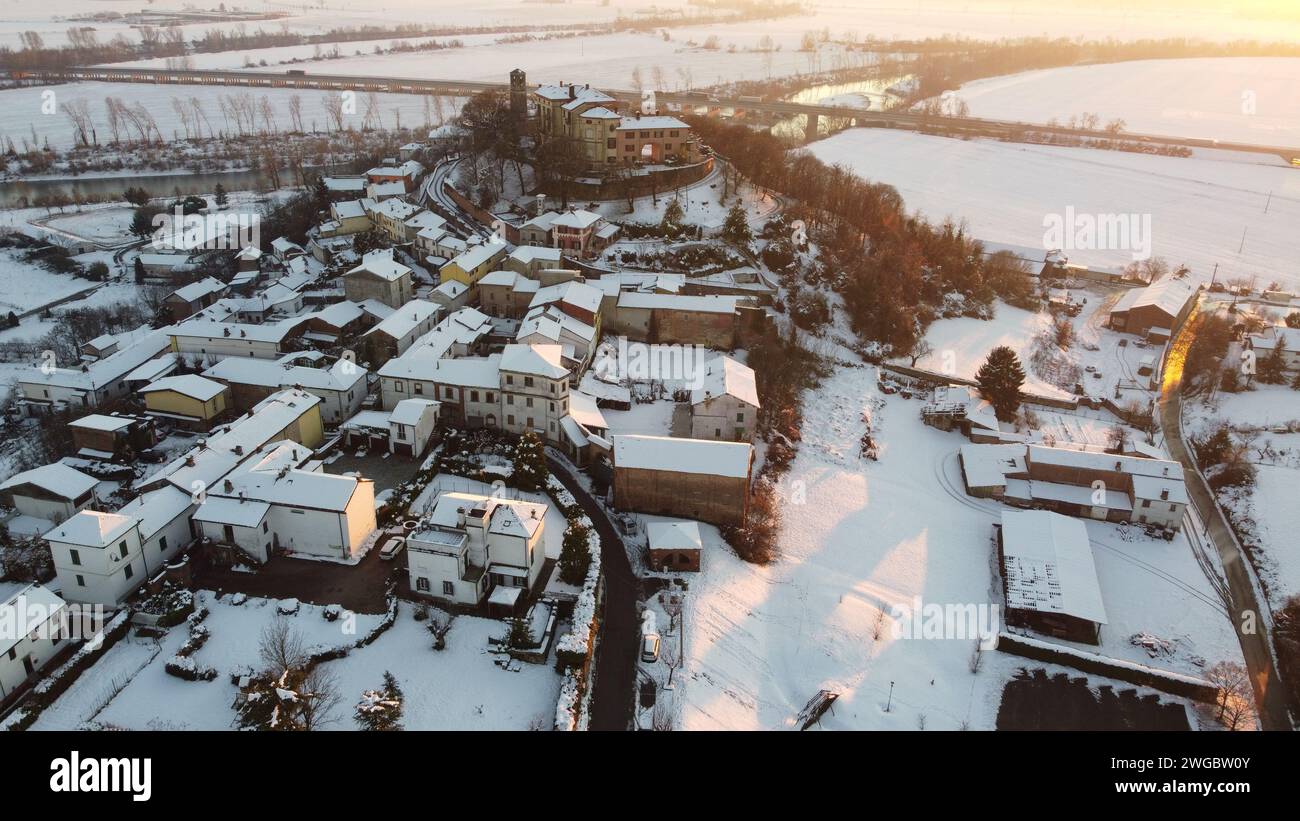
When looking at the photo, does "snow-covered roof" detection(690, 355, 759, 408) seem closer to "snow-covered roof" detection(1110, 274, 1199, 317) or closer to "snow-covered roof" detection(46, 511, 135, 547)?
"snow-covered roof" detection(46, 511, 135, 547)

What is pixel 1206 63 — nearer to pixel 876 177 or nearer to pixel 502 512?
pixel 876 177

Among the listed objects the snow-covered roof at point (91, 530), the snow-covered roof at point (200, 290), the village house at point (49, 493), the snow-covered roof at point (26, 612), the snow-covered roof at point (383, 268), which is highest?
the snow-covered roof at point (383, 268)

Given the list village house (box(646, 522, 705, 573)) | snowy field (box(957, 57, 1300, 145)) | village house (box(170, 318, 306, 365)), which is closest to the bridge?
snowy field (box(957, 57, 1300, 145))

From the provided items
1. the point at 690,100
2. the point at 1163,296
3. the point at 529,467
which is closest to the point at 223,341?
the point at 529,467

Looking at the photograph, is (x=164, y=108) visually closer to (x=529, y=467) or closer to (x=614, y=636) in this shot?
(x=529, y=467)

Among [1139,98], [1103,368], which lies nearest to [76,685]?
[1103,368]

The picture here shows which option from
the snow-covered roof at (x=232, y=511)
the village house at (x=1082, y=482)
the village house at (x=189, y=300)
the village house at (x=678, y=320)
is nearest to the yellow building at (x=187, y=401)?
the snow-covered roof at (x=232, y=511)

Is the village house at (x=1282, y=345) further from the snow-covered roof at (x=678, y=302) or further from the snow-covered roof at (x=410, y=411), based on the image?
the snow-covered roof at (x=410, y=411)
